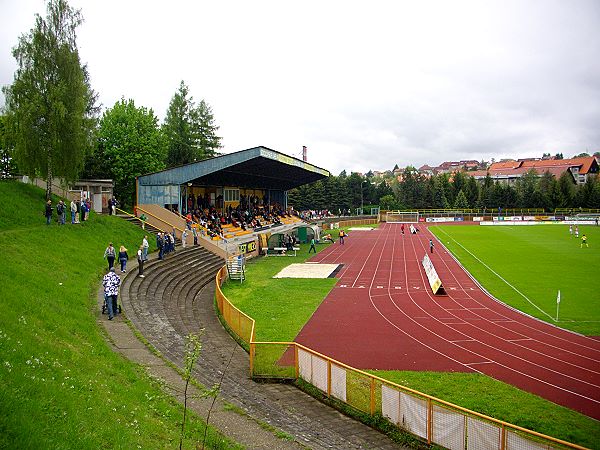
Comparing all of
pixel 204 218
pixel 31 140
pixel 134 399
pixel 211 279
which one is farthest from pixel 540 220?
pixel 134 399

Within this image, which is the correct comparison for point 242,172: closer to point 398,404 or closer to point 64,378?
point 398,404

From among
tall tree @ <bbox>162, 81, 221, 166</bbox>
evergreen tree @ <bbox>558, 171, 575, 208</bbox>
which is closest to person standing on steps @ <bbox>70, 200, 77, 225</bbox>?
tall tree @ <bbox>162, 81, 221, 166</bbox>

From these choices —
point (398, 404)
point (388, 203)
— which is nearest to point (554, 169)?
point (388, 203)

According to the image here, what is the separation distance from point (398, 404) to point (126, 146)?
150ft

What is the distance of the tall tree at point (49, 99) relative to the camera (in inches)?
1016

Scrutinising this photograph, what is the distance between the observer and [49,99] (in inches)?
1030

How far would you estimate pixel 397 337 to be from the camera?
18219 mm

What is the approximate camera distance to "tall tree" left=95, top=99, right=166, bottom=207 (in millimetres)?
50125

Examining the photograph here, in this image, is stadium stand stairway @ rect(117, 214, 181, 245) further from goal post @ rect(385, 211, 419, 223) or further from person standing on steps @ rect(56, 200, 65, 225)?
goal post @ rect(385, 211, 419, 223)

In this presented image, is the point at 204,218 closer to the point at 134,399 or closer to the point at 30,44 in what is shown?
the point at 30,44

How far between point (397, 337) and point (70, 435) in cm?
1315

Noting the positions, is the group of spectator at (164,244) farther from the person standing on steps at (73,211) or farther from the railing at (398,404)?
the railing at (398,404)

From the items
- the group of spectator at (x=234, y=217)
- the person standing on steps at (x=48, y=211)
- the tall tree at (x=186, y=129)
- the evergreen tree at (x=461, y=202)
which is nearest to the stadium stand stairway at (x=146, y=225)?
the group of spectator at (x=234, y=217)

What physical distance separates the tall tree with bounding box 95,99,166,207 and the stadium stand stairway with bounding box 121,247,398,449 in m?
26.3
